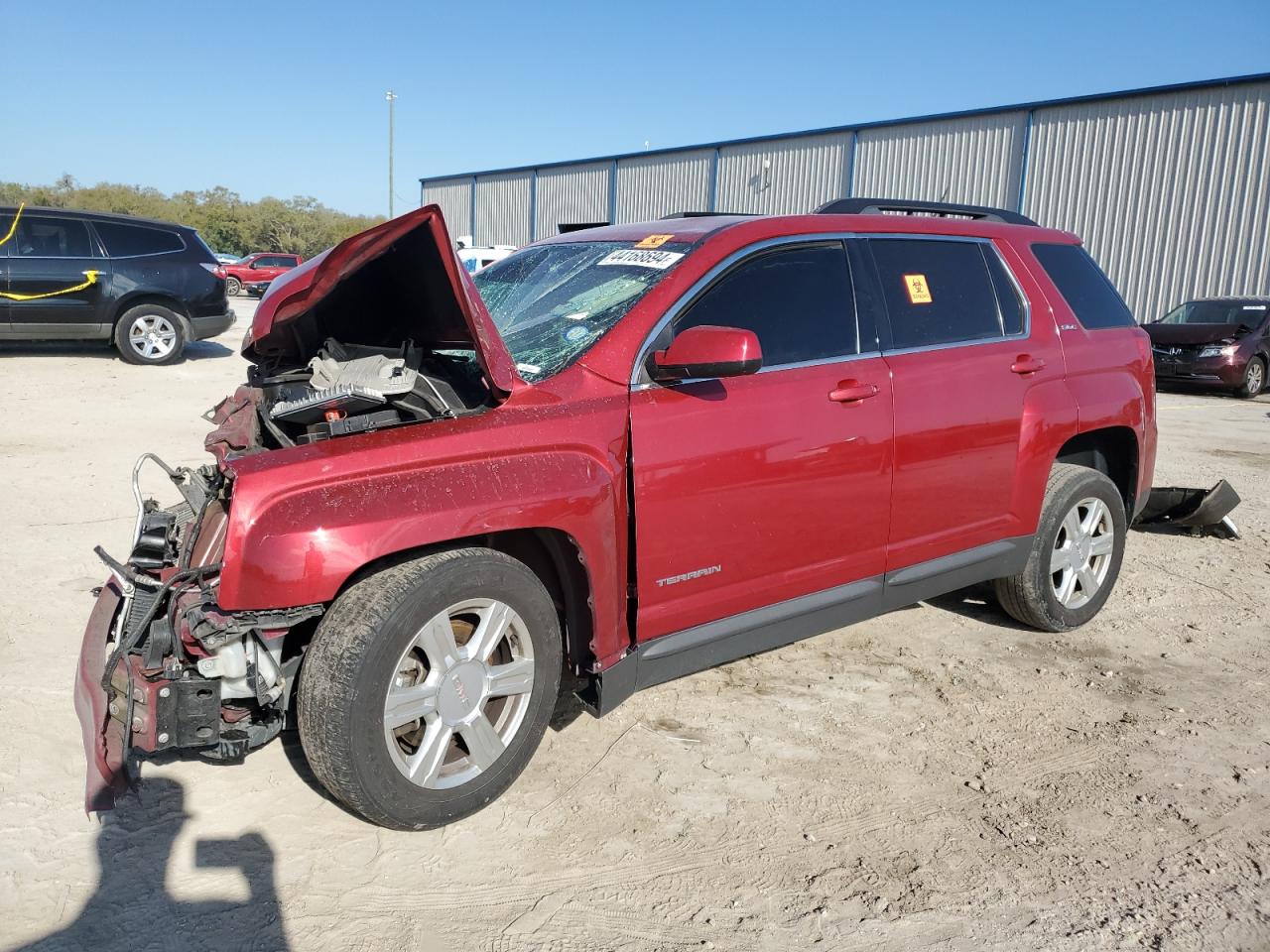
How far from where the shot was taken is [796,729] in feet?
12.6

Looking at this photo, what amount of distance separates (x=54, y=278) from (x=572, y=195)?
915 inches

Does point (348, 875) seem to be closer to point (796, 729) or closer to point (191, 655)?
point (191, 655)

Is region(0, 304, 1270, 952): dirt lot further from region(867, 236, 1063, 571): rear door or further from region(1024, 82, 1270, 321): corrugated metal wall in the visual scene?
region(1024, 82, 1270, 321): corrugated metal wall

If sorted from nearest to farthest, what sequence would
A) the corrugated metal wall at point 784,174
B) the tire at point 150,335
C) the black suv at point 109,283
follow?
the black suv at point 109,283 < the tire at point 150,335 < the corrugated metal wall at point 784,174

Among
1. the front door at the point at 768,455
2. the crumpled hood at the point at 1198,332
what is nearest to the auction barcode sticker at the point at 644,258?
the front door at the point at 768,455

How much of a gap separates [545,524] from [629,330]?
76cm

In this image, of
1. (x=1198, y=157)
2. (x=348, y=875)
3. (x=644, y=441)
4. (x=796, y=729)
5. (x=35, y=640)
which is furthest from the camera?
(x=1198, y=157)

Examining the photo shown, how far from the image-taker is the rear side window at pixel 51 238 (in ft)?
38.3

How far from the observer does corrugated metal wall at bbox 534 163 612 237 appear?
3228cm

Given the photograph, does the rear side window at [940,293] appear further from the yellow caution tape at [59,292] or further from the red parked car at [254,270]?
the red parked car at [254,270]

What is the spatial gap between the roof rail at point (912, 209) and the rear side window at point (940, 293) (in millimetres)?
309

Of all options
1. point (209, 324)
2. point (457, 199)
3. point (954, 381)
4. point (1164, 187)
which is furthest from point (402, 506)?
point (457, 199)

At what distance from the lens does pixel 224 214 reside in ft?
201

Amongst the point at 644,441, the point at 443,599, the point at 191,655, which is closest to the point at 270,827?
the point at 191,655
